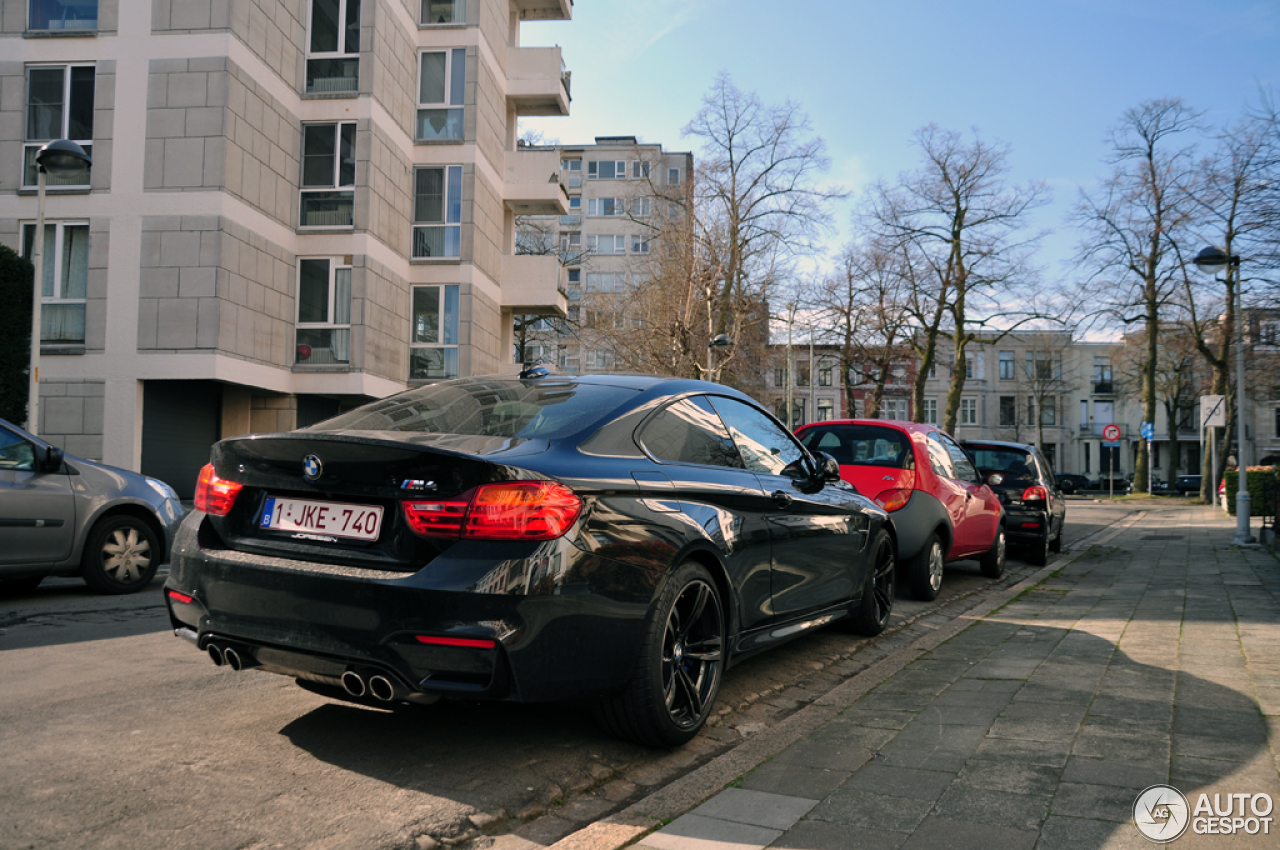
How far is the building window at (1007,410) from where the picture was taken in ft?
257

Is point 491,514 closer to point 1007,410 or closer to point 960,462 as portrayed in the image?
point 960,462

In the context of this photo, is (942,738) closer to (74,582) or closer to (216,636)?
(216,636)

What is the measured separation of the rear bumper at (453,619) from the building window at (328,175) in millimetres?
21456

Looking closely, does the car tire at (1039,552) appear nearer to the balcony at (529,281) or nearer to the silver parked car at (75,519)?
the silver parked car at (75,519)

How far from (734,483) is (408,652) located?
1.86 m

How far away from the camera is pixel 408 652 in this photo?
3301 mm

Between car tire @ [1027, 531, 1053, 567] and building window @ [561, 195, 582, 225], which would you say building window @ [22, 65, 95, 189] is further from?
building window @ [561, 195, 582, 225]

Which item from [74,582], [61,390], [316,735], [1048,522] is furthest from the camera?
[61,390]

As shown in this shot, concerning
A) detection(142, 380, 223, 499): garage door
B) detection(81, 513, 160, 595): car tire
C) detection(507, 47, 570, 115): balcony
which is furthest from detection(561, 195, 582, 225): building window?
detection(81, 513, 160, 595): car tire

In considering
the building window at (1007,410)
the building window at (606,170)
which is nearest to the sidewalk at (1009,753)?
the building window at (606,170)

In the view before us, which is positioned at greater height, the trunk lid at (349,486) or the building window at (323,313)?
the building window at (323,313)

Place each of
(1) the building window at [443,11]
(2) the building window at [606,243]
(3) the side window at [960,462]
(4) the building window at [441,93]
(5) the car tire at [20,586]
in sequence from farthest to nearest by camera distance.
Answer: (2) the building window at [606,243]
(1) the building window at [443,11]
(4) the building window at [441,93]
(3) the side window at [960,462]
(5) the car tire at [20,586]

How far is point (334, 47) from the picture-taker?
24391mm

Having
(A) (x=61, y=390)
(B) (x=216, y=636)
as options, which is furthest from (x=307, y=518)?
(A) (x=61, y=390)
